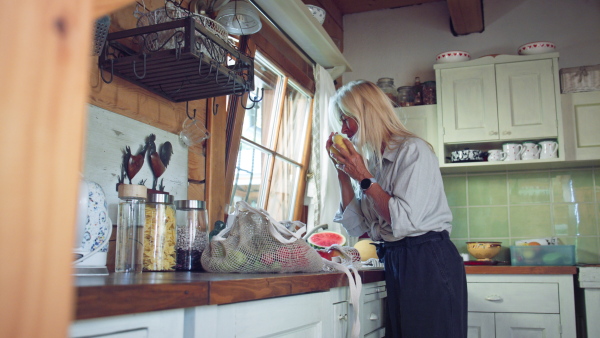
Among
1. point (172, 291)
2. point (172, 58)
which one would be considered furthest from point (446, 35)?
point (172, 291)

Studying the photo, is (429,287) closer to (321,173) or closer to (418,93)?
(321,173)

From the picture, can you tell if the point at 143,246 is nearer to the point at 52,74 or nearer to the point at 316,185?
the point at 52,74

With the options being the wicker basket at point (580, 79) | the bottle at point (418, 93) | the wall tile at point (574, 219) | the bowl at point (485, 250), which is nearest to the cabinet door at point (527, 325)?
the bowl at point (485, 250)

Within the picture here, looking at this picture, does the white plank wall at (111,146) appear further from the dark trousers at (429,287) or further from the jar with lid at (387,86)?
the jar with lid at (387,86)

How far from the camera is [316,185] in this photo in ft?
11.3

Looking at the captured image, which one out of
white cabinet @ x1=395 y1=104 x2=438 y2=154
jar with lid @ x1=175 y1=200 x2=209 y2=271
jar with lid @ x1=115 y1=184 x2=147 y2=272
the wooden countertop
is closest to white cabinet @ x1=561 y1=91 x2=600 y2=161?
white cabinet @ x1=395 y1=104 x2=438 y2=154

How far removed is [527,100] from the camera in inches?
141

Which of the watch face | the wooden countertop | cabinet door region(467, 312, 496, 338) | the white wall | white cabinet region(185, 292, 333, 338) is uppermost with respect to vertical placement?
the white wall

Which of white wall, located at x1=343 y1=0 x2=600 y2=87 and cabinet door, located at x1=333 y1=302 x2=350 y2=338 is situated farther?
white wall, located at x1=343 y1=0 x2=600 y2=87

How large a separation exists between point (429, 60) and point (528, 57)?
79 cm

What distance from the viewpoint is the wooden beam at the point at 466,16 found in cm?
360

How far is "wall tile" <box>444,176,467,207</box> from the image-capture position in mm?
3973

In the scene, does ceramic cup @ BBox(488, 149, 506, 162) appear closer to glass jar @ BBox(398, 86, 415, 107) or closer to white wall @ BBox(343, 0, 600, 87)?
glass jar @ BBox(398, 86, 415, 107)

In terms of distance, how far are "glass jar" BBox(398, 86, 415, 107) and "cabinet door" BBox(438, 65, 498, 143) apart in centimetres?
27
